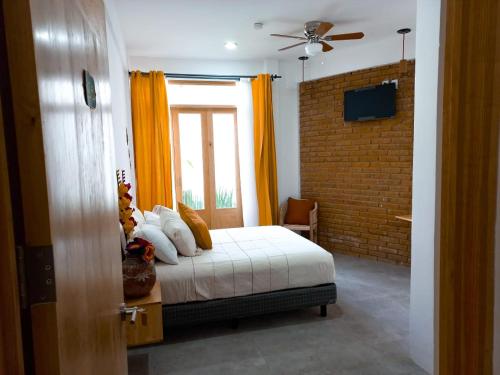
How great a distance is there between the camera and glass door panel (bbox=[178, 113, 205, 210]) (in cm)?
496

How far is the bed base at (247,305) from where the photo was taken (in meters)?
2.59

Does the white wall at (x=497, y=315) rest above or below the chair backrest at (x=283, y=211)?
above

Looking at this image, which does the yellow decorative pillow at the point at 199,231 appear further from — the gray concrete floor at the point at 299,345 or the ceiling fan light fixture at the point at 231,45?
the ceiling fan light fixture at the point at 231,45

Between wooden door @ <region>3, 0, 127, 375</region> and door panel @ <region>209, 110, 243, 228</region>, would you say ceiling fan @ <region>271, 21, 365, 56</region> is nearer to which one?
door panel @ <region>209, 110, 243, 228</region>

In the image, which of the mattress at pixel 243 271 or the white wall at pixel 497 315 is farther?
the mattress at pixel 243 271

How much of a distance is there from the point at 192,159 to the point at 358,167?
7.66 feet

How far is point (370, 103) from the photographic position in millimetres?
4438

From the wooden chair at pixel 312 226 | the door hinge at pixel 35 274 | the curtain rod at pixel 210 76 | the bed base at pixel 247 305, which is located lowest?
the bed base at pixel 247 305

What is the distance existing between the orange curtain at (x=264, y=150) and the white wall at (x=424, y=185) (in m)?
2.85

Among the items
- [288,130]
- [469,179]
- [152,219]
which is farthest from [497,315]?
[288,130]

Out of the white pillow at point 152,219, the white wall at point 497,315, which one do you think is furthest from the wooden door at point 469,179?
the white pillow at point 152,219

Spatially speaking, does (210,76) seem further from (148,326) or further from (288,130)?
(148,326)

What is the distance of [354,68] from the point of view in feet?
15.1

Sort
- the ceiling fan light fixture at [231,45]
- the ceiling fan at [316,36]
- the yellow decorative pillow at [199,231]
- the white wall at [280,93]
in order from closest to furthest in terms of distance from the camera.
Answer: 1. the yellow decorative pillow at [199,231]
2. the ceiling fan at [316,36]
3. the ceiling fan light fixture at [231,45]
4. the white wall at [280,93]
